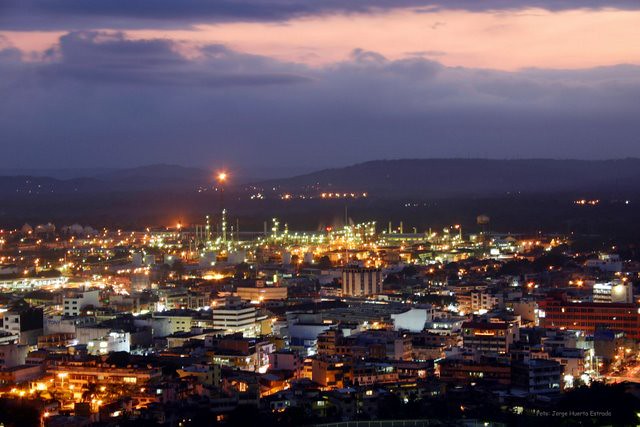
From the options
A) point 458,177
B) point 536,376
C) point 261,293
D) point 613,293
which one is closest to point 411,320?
point 613,293

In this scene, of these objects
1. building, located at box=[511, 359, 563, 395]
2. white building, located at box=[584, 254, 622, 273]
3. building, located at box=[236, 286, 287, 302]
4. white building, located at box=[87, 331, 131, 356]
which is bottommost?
building, located at box=[511, 359, 563, 395]

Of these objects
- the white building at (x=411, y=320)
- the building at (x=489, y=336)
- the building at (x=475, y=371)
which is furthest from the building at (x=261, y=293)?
the building at (x=475, y=371)

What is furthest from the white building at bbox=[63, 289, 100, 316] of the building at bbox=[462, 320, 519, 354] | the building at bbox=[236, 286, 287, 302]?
the building at bbox=[462, 320, 519, 354]

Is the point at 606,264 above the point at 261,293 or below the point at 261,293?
above

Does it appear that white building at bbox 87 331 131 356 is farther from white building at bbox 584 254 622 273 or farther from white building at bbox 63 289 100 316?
white building at bbox 584 254 622 273

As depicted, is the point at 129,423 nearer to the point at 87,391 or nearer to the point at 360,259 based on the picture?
the point at 87,391

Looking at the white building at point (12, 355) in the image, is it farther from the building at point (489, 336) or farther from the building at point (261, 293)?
the building at point (261, 293)

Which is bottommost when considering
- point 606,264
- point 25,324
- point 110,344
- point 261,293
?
point 110,344

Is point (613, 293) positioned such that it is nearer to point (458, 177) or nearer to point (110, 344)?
point (110, 344)
